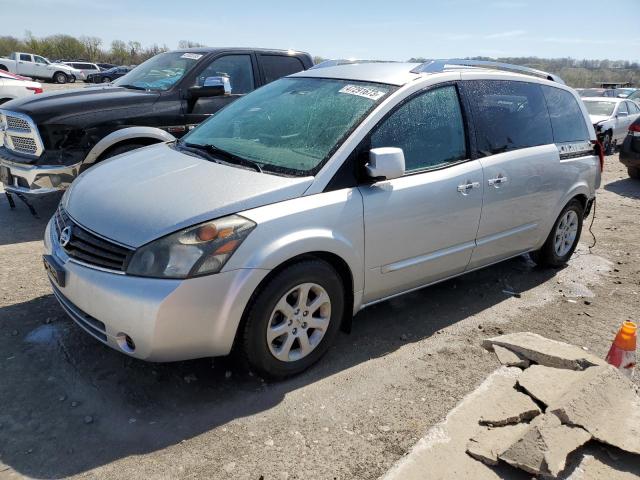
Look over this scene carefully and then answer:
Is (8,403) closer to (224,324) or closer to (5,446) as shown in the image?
(5,446)

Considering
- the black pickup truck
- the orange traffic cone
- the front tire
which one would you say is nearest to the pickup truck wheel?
the black pickup truck

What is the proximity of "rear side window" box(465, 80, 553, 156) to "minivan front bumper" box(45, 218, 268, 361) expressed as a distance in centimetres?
228

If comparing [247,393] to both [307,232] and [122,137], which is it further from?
[122,137]

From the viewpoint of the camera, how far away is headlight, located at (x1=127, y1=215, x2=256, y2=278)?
105 inches

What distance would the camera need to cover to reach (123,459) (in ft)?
8.27

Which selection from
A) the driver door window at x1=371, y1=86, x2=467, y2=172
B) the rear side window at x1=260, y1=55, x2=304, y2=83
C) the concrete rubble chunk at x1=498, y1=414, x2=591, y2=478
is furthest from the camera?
the rear side window at x1=260, y1=55, x2=304, y2=83

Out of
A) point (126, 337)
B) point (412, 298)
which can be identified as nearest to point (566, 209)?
point (412, 298)

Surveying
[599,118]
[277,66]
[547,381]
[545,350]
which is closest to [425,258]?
[545,350]

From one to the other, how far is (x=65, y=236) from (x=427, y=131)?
7.92 ft

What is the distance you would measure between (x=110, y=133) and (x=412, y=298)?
3515mm

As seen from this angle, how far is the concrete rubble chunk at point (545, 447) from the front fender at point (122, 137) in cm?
415

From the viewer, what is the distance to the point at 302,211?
299 centimetres

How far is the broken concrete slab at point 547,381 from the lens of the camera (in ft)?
9.86

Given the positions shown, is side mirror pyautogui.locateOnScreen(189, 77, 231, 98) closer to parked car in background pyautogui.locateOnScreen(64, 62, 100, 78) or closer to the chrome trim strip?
the chrome trim strip
